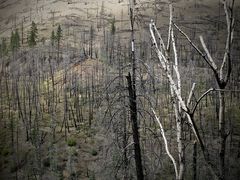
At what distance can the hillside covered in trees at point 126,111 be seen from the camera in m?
3.87

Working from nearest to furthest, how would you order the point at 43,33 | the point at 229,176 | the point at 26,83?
the point at 229,176, the point at 26,83, the point at 43,33

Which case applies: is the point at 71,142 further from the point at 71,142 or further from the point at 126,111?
the point at 126,111

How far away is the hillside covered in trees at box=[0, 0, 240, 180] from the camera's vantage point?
387cm

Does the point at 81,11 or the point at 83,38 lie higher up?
the point at 81,11

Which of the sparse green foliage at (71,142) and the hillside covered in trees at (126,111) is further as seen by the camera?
the sparse green foliage at (71,142)

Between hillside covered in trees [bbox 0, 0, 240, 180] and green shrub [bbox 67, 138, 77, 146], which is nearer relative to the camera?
hillside covered in trees [bbox 0, 0, 240, 180]

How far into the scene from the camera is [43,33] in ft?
256

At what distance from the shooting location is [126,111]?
8938mm

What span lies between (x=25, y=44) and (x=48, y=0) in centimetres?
4746

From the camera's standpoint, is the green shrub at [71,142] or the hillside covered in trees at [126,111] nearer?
the hillside covered in trees at [126,111]

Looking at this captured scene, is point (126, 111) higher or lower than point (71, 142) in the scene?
higher

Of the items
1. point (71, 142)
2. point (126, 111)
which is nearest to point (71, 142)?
point (71, 142)

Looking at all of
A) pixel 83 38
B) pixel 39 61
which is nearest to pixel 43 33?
pixel 83 38

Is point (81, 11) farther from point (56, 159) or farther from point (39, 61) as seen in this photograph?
point (56, 159)
